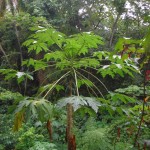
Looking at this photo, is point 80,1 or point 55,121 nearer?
point 55,121

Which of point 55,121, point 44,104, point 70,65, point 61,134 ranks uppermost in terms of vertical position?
point 70,65

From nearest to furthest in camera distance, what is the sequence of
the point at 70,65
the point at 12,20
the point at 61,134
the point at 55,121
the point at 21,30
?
the point at 70,65 → the point at 55,121 → the point at 61,134 → the point at 12,20 → the point at 21,30

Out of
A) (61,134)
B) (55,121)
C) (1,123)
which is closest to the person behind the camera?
(55,121)

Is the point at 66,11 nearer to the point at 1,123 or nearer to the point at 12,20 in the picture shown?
the point at 12,20

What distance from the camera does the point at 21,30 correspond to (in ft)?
27.4

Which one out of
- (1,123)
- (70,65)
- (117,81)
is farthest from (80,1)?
(70,65)

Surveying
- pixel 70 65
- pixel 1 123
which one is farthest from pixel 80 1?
pixel 70 65

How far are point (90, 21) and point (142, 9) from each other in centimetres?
178

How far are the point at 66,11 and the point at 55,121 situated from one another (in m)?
4.73

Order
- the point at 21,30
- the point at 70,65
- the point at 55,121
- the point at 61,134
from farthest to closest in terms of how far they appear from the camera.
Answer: the point at 21,30
the point at 61,134
the point at 55,121
the point at 70,65

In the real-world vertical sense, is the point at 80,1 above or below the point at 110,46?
above

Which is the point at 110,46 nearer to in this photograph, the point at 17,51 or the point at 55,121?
the point at 17,51

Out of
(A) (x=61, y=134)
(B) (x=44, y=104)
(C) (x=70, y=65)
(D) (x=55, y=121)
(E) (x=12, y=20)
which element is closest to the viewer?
(B) (x=44, y=104)

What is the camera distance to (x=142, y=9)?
7.98 meters
